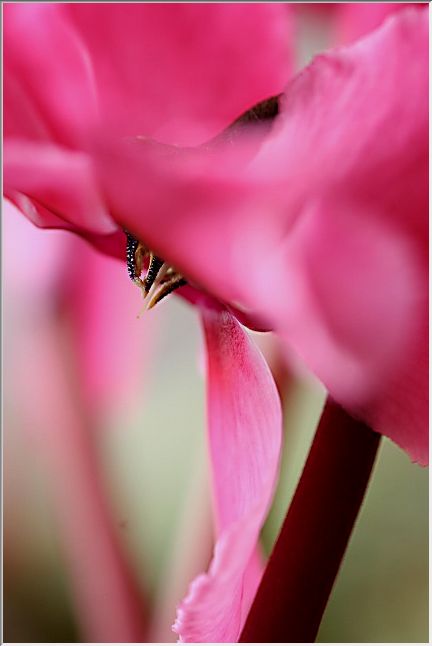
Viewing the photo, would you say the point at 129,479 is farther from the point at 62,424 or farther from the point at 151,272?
the point at 151,272

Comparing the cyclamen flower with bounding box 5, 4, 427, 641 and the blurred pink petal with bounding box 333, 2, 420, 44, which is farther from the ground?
the blurred pink petal with bounding box 333, 2, 420, 44

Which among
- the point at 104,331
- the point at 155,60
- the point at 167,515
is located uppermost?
the point at 155,60

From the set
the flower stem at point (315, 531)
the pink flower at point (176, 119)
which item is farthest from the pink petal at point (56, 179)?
the flower stem at point (315, 531)

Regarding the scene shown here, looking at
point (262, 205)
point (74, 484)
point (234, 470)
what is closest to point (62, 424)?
point (74, 484)

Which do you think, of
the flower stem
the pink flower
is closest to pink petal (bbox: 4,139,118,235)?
the pink flower

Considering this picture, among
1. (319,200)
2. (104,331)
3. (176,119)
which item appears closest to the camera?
(319,200)

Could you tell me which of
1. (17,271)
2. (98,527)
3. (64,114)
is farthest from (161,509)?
(64,114)

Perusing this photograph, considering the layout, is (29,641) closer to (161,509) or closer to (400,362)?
(161,509)

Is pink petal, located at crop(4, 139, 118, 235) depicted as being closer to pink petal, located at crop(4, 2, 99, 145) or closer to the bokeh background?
pink petal, located at crop(4, 2, 99, 145)
